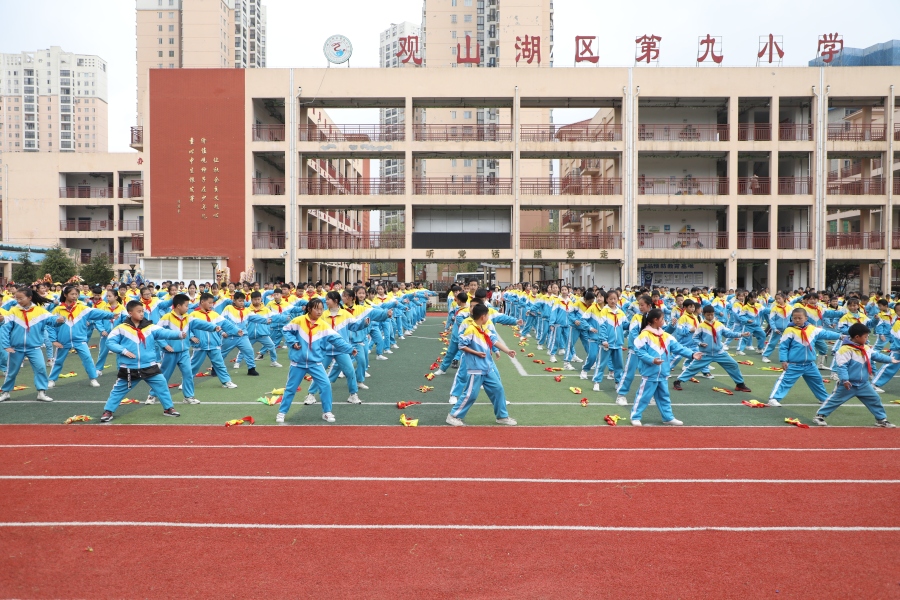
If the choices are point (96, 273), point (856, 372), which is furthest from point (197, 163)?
point (856, 372)

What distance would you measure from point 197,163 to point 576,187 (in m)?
20.8

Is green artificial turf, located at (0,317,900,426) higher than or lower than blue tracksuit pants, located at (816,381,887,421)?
lower

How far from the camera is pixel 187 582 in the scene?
14.6 feet

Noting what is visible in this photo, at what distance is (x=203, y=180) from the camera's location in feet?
120

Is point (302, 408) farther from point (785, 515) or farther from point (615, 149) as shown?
point (615, 149)

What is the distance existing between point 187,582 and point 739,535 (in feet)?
13.3

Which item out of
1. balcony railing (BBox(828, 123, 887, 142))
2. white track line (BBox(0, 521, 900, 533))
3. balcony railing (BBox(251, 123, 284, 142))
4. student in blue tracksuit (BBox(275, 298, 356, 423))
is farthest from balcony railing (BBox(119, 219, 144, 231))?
white track line (BBox(0, 521, 900, 533))

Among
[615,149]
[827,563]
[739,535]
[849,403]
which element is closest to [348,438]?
[739,535]

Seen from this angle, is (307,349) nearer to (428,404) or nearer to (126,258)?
(428,404)

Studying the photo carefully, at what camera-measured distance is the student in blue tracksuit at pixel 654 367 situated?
8953mm

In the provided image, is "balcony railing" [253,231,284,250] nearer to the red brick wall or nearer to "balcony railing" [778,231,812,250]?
the red brick wall

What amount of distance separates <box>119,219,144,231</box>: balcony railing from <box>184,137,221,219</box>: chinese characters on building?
66.7 feet

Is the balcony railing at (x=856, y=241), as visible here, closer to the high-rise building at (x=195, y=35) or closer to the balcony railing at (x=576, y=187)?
the balcony railing at (x=576, y=187)

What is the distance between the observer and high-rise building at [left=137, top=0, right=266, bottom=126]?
81688mm
